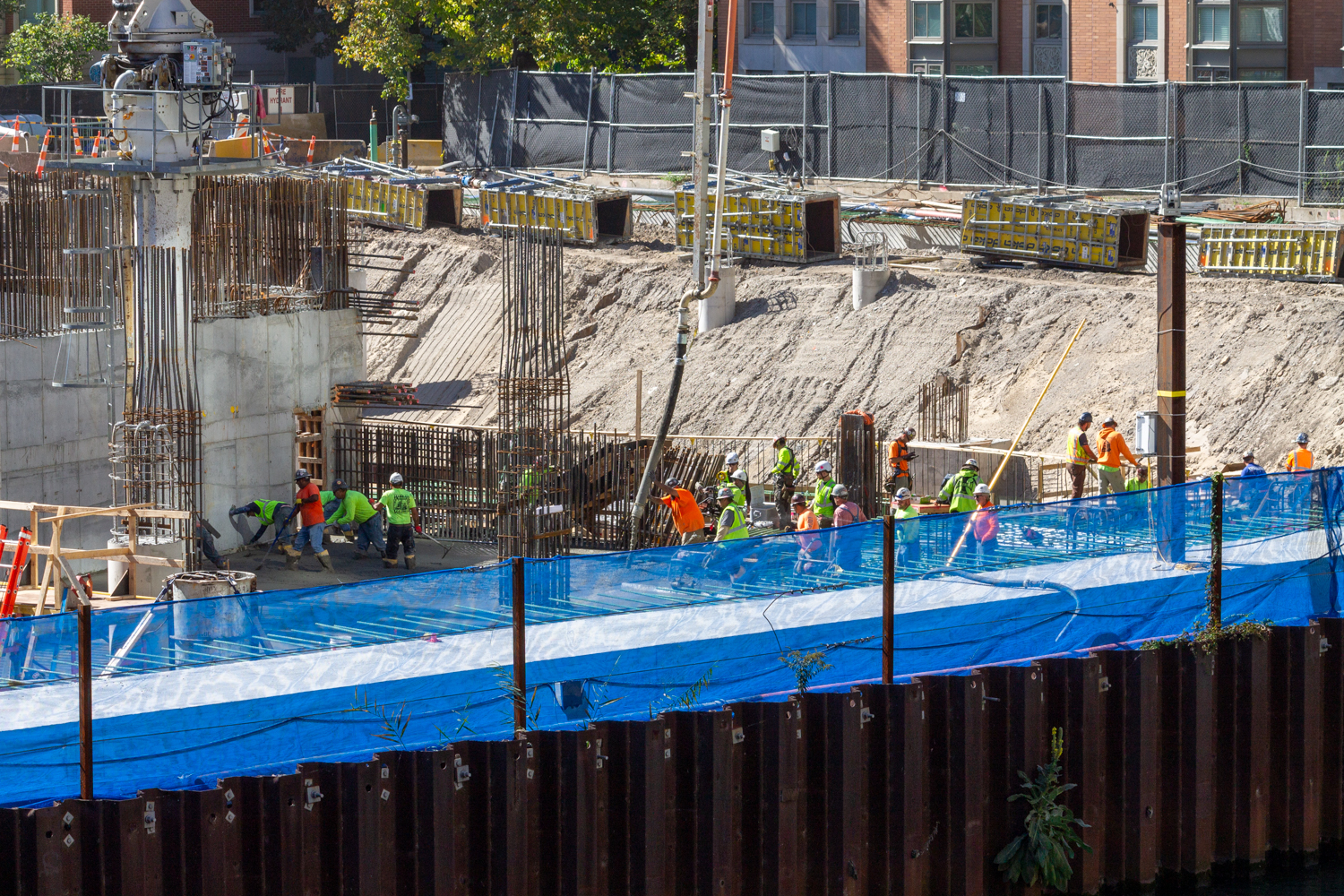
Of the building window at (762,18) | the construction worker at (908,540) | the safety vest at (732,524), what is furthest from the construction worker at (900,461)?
the building window at (762,18)

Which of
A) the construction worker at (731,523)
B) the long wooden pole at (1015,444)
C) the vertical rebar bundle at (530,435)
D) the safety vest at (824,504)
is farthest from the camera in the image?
the vertical rebar bundle at (530,435)

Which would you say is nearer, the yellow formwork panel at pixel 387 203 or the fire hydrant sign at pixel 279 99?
the yellow formwork panel at pixel 387 203

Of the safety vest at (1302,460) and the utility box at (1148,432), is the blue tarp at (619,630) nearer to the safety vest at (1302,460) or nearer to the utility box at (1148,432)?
the utility box at (1148,432)

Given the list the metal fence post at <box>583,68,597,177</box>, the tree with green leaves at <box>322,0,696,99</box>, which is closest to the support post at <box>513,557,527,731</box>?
the metal fence post at <box>583,68,597,177</box>

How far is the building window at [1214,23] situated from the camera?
46000mm

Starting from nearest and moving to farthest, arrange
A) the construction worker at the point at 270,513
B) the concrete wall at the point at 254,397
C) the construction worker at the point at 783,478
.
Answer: the construction worker at the point at 270,513, the concrete wall at the point at 254,397, the construction worker at the point at 783,478

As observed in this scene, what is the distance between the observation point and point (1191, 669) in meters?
15.8

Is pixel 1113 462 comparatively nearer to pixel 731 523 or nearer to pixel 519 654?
pixel 731 523

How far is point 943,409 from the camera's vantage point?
118 ft

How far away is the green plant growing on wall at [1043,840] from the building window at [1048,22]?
41.5m

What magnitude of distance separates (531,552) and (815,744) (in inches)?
509

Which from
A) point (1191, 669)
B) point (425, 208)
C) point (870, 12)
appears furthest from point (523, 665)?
point (870, 12)

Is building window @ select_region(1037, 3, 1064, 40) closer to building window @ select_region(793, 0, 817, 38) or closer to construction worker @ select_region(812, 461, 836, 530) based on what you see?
building window @ select_region(793, 0, 817, 38)

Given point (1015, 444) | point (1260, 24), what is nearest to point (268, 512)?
point (1015, 444)
